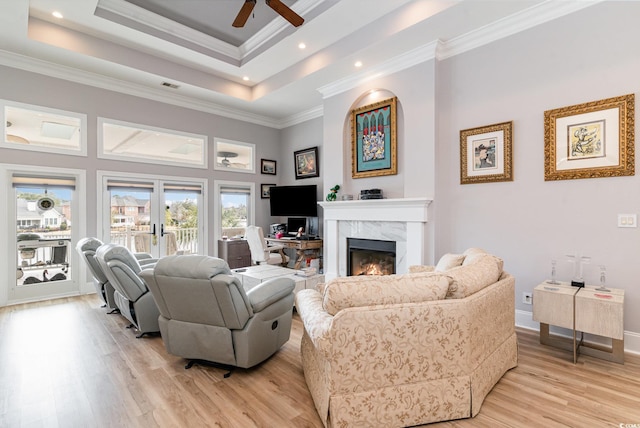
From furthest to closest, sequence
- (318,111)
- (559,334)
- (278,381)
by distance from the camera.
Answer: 1. (318,111)
2. (559,334)
3. (278,381)

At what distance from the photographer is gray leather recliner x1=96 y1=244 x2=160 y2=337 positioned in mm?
3025

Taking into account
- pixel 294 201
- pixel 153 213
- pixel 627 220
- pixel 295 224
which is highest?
pixel 294 201

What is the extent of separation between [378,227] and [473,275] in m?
2.49

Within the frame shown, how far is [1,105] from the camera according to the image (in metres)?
4.24

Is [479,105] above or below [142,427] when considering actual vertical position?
above

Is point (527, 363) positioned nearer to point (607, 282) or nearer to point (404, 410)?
point (607, 282)

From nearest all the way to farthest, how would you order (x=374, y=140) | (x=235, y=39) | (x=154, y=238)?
(x=374, y=140)
(x=235, y=39)
(x=154, y=238)

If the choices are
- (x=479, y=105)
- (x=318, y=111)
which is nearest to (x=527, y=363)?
(x=479, y=105)

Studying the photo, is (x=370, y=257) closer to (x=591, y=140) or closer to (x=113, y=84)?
(x=591, y=140)

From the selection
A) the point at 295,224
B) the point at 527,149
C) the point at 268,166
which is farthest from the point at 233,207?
the point at 527,149

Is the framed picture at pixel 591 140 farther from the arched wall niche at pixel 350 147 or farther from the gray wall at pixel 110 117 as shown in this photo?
the gray wall at pixel 110 117

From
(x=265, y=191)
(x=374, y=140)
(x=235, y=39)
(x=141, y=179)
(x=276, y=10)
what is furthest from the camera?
(x=265, y=191)

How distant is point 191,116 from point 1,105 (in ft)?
8.54

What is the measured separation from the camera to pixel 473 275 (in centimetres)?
210
